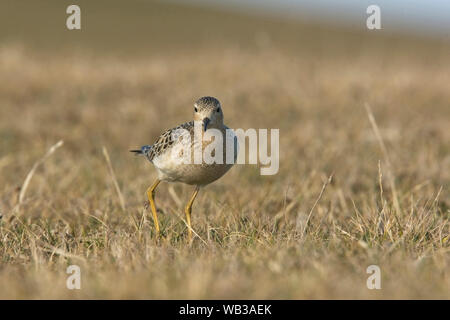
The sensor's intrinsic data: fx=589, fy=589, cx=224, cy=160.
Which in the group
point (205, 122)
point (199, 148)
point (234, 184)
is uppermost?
point (205, 122)

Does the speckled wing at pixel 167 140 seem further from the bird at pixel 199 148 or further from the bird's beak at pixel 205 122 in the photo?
the bird's beak at pixel 205 122

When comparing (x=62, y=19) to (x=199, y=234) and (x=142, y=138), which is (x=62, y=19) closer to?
(x=142, y=138)

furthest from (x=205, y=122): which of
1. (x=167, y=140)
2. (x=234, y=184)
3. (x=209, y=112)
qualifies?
(x=234, y=184)

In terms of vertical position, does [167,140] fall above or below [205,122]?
below

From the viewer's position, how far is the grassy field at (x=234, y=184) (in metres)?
3.26

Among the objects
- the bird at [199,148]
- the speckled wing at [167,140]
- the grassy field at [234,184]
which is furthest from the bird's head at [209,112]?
the grassy field at [234,184]

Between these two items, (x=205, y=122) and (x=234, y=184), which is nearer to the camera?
(x=205, y=122)

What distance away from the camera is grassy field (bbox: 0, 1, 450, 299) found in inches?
128

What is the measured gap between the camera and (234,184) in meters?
6.72

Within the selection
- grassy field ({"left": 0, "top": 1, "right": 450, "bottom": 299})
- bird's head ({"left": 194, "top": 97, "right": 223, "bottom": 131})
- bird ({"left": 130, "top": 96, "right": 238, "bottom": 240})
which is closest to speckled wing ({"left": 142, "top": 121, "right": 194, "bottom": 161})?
bird ({"left": 130, "top": 96, "right": 238, "bottom": 240})

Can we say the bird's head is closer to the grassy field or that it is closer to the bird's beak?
the bird's beak

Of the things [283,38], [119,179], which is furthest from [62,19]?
[119,179]

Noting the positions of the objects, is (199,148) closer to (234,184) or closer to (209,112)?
(209,112)

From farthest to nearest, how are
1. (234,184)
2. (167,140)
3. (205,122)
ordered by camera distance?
(234,184) → (167,140) → (205,122)
